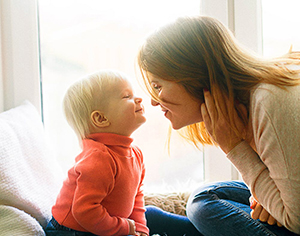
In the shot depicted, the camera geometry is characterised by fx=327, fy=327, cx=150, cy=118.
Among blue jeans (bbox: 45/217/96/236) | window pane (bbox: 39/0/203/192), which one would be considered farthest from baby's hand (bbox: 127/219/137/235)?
window pane (bbox: 39/0/203/192)

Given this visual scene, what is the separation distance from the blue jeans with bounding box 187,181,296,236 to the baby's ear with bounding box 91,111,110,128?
1.51 feet

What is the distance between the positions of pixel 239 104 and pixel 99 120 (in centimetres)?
47

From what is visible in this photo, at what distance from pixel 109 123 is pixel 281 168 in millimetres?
563

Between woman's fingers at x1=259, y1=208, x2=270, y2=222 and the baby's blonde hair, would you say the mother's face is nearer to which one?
the baby's blonde hair

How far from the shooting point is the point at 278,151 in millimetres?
882

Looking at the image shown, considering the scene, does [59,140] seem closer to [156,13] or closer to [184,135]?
[184,135]

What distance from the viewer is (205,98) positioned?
1.00 metres

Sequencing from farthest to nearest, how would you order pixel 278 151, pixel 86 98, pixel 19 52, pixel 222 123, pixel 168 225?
pixel 19 52 < pixel 168 225 < pixel 86 98 < pixel 222 123 < pixel 278 151

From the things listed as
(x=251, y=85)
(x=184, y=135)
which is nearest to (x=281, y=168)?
(x=251, y=85)

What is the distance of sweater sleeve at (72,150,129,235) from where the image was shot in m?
1.02

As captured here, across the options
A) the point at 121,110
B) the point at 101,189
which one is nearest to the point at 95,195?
the point at 101,189

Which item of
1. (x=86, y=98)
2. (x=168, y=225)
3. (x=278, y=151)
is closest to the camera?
(x=278, y=151)

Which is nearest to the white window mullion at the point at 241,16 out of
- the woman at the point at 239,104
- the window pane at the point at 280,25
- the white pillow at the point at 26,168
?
the window pane at the point at 280,25

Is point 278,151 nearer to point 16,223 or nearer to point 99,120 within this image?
point 99,120
